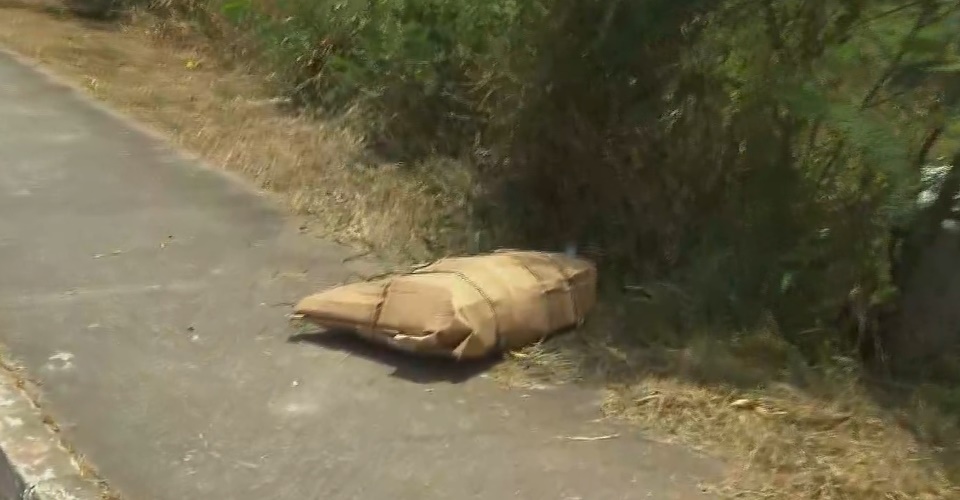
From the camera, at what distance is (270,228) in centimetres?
617

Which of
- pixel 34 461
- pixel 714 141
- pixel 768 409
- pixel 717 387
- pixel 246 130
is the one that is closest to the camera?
pixel 34 461

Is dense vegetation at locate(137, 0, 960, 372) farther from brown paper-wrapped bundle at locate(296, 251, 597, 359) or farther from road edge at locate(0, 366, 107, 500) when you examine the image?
road edge at locate(0, 366, 107, 500)

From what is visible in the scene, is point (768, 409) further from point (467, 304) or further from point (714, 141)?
point (714, 141)

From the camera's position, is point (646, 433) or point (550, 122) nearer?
point (646, 433)

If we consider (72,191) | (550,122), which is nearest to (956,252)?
(550,122)

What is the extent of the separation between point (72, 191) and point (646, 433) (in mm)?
4064

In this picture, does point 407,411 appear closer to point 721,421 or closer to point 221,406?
point 221,406

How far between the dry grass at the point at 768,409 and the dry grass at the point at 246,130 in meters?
1.54

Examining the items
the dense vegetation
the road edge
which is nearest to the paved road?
the road edge

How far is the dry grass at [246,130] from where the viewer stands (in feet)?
20.3

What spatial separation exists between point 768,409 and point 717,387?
225 mm

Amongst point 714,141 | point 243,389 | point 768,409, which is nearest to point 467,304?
point 243,389

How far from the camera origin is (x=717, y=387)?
167 inches

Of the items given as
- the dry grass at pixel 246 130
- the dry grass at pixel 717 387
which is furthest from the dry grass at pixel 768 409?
the dry grass at pixel 246 130
